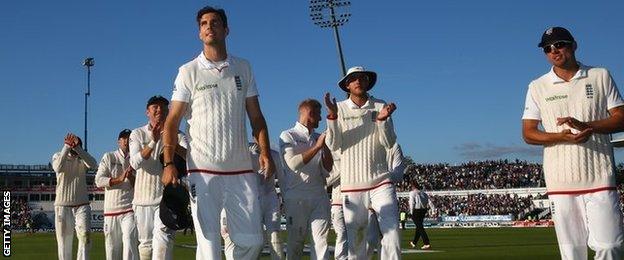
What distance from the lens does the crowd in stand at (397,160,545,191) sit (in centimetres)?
7494

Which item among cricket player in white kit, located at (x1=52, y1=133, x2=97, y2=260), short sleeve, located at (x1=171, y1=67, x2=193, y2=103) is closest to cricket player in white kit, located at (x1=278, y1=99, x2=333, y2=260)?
short sleeve, located at (x1=171, y1=67, x2=193, y2=103)

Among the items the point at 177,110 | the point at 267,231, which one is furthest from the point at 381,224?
the point at 177,110

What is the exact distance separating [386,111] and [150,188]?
3.62 metres

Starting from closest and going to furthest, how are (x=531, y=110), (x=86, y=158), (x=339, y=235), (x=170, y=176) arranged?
(x=170, y=176)
(x=531, y=110)
(x=339, y=235)
(x=86, y=158)

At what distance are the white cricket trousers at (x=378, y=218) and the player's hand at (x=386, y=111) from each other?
37.1 inches

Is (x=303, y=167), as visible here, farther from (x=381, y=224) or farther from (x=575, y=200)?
(x=575, y=200)

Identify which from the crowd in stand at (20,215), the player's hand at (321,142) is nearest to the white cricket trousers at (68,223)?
the player's hand at (321,142)

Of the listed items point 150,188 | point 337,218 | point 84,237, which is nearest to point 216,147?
point 150,188

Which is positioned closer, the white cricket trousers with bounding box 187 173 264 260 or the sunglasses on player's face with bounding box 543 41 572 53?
Answer: the white cricket trousers with bounding box 187 173 264 260

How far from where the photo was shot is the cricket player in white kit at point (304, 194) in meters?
10.4

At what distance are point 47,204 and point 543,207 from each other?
4677 cm

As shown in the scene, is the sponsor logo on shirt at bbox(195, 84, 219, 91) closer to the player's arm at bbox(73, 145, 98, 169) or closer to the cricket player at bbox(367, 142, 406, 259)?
the cricket player at bbox(367, 142, 406, 259)

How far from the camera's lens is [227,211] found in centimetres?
664

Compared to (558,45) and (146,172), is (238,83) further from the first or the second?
(146,172)
